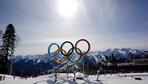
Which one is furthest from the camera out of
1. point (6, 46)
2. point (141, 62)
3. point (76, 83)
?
point (141, 62)

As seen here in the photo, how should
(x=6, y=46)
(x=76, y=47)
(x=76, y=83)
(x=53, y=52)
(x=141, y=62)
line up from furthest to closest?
(x=141, y=62)
(x=6, y=46)
(x=53, y=52)
(x=76, y=47)
(x=76, y=83)

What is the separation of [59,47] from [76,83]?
1021cm

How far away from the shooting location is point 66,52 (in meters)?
28.7

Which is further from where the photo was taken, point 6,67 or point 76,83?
point 6,67

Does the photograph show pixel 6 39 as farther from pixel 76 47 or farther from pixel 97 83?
A: pixel 97 83

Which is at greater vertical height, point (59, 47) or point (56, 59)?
point (59, 47)

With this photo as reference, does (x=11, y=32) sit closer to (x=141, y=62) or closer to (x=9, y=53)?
(x=9, y=53)

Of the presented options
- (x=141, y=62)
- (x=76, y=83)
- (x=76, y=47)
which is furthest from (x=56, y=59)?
(x=141, y=62)

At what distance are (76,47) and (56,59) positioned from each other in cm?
522

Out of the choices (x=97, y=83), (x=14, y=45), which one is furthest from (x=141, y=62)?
(x=97, y=83)

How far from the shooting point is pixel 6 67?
47375mm

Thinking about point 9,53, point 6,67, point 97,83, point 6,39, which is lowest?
point 97,83

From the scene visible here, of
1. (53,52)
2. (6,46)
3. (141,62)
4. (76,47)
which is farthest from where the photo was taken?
(141,62)

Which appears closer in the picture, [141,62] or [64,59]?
[64,59]
